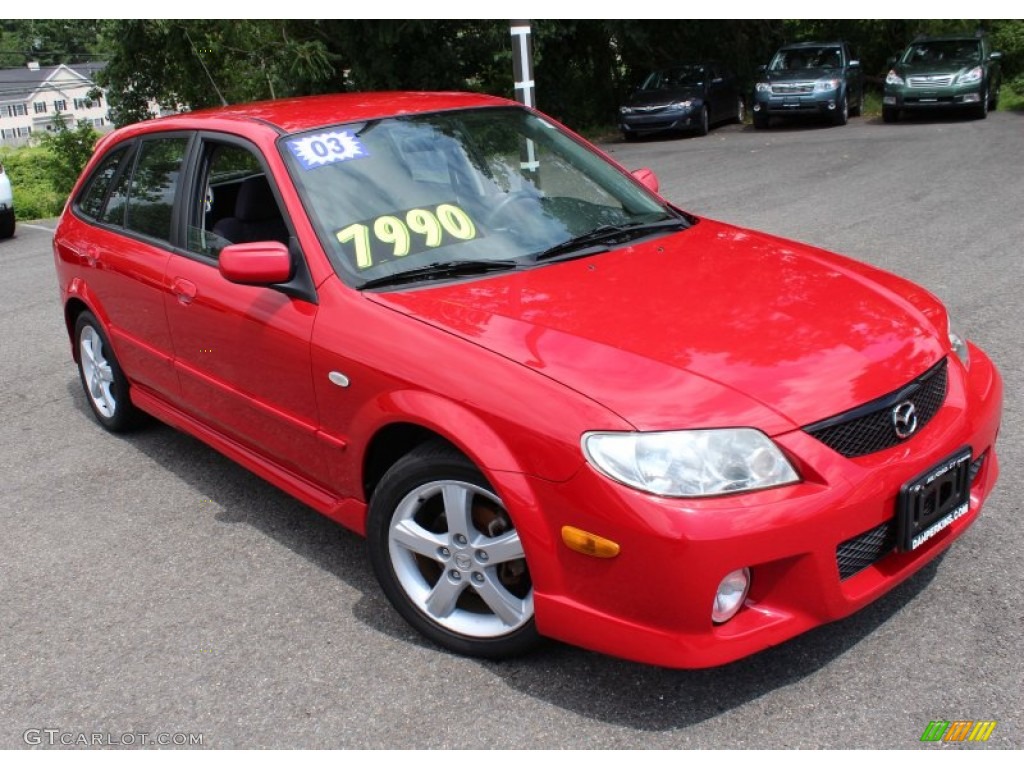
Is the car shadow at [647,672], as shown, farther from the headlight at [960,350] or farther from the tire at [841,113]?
the tire at [841,113]

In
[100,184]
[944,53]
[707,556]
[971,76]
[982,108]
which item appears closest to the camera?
[707,556]

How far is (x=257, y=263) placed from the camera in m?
3.70

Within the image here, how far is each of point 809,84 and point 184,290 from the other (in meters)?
17.8

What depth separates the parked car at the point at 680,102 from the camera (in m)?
20.5

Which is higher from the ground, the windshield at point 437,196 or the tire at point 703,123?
the windshield at point 437,196

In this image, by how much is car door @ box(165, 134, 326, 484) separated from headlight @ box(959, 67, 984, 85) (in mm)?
17854

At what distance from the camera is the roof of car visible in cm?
431

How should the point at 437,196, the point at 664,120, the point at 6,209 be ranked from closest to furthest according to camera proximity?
the point at 437,196, the point at 6,209, the point at 664,120

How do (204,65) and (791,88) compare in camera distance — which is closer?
(791,88)

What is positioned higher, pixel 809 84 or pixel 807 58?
pixel 807 58

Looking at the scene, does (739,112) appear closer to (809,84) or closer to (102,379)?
(809,84)

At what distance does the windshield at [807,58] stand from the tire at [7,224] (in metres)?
13.9

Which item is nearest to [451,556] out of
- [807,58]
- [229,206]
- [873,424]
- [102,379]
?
[873,424]

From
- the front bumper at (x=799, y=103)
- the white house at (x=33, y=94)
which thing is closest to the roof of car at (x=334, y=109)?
the front bumper at (x=799, y=103)
